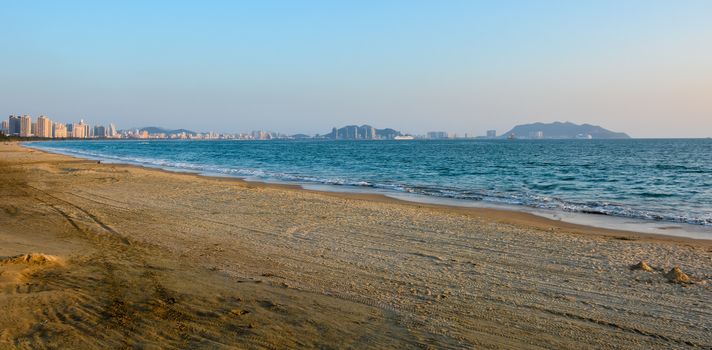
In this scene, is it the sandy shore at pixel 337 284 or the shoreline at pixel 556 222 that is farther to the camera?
the shoreline at pixel 556 222

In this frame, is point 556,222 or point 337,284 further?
point 556,222

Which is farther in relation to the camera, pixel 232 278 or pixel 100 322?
pixel 232 278

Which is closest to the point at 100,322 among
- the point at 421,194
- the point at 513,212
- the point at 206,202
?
the point at 206,202

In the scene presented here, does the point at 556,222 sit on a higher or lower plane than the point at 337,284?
lower

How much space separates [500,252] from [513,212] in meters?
7.16

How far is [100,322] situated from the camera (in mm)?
4801

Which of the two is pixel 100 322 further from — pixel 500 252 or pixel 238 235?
pixel 500 252

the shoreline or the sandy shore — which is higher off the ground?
the sandy shore

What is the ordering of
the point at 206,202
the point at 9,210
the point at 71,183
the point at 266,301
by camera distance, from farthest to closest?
the point at 71,183 < the point at 206,202 < the point at 9,210 < the point at 266,301

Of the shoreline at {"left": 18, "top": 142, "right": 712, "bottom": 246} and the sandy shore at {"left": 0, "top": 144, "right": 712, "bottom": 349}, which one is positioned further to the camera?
the shoreline at {"left": 18, "top": 142, "right": 712, "bottom": 246}

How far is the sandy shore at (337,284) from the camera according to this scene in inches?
186

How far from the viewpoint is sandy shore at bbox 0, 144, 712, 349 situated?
472 cm

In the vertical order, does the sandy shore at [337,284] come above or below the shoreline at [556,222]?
above

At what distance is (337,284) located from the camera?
6453 millimetres
